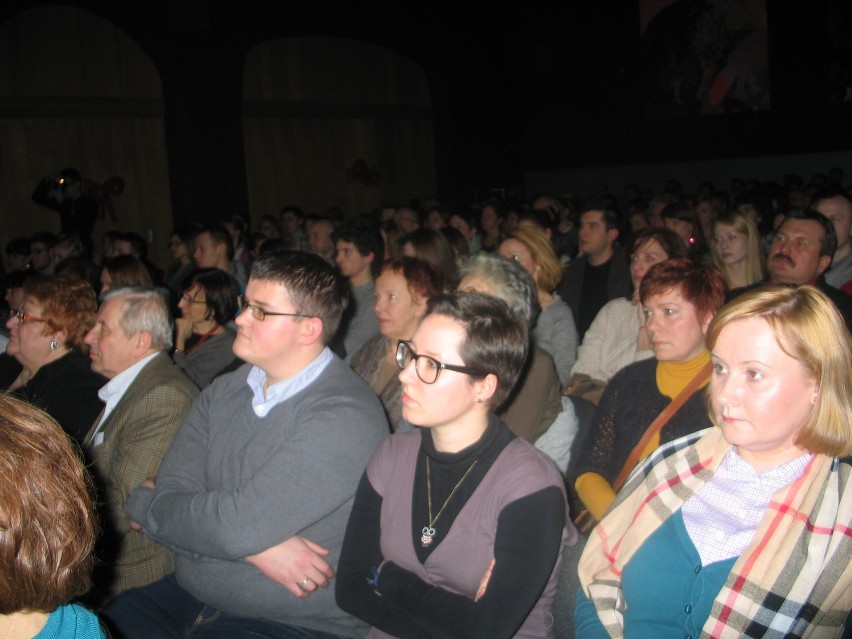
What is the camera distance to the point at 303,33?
1228 cm

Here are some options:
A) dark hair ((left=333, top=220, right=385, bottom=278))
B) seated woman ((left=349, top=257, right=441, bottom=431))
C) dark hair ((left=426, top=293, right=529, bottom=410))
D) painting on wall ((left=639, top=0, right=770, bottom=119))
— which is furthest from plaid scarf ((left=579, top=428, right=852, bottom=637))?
painting on wall ((left=639, top=0, right=770, bottom=119))

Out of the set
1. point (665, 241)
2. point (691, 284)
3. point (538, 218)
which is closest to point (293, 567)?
point (691, 284)

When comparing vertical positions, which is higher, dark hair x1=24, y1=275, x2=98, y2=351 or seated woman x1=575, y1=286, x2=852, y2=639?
dark hair x1=24, y1=275, x2=98, y2=351

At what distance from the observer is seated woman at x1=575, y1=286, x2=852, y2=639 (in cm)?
168

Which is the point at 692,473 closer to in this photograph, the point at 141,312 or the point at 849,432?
the point at 849,432

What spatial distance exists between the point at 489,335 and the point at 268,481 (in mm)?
702

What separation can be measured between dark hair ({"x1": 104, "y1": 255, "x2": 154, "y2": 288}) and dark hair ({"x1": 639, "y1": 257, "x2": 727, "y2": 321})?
319 cm

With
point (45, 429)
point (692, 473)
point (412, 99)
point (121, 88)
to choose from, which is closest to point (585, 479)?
point (692, 473)

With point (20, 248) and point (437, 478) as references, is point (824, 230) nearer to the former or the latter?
point (437, 478)

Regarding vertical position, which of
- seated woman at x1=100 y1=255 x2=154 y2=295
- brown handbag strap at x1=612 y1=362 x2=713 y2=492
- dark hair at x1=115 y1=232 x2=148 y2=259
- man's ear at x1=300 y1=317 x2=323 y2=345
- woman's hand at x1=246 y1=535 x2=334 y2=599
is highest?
dark hair at x1=115 y1=232 x2=148 y2=259

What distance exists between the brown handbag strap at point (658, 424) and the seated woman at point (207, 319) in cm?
222

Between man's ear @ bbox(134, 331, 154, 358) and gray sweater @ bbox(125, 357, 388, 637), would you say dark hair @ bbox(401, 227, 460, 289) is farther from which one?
gray sweater @ bbox(125, 357, 388, 637)

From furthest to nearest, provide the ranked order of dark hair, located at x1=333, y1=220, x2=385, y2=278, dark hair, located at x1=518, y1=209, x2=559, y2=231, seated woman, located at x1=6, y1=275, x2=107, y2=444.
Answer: dark hair, located at x1=518, y1=209, x2=559, y2=231, dark hair, located at x1=333, y1=220, x2=385, y2=278, seated woman, located at x1=6, y1=275, x2=107, y2=444

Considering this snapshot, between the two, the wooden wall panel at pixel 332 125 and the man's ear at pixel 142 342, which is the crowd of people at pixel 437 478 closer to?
the man's ear at pixel 142 342
